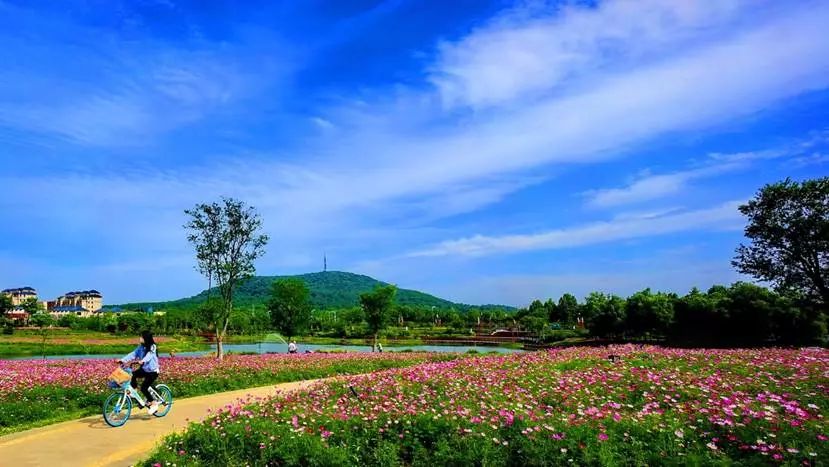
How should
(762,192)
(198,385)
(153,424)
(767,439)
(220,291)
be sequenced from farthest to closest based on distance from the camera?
(762,192), (220,291), (198,385), (153,424), (767,439)

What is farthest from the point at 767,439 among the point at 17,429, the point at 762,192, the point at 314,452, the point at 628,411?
the point at 762,192

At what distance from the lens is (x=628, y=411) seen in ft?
27.7

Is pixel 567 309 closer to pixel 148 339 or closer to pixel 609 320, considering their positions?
pixel 609 320

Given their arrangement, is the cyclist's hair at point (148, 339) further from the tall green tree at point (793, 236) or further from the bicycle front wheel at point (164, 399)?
the tall green tree at point (793, 236)

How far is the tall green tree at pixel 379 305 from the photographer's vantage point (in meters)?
55.8

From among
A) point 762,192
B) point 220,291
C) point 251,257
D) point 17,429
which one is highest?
point 762,192

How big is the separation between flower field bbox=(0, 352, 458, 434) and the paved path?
1.68 m

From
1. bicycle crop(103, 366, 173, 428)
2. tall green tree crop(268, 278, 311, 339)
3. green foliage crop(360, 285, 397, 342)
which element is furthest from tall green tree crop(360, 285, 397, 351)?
bicycle crop(103, 366, 173, 428)

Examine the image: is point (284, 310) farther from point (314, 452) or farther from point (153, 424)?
point (314, 452)

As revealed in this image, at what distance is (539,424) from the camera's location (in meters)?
7.17

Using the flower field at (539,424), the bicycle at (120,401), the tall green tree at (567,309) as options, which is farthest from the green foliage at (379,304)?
the tall green tree at (567,309)

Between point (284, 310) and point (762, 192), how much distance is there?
186 ft

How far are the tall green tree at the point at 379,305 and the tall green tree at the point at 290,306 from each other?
64.0 feet

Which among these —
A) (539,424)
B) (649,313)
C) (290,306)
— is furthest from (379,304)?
(539,424)
